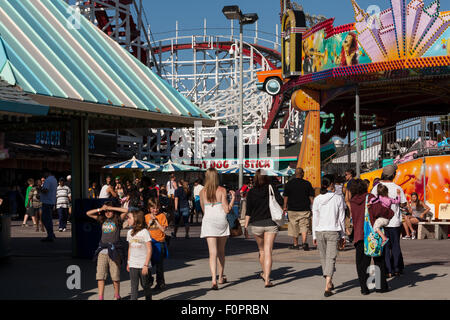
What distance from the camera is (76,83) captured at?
11836mm

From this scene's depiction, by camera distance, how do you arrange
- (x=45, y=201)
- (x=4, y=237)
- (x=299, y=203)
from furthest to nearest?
1. (x=45, y=201)
2. (x=299, y=203)
3. (x=4, y=237)

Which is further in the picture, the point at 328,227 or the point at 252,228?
the point at 252,228

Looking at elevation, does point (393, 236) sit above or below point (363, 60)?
below

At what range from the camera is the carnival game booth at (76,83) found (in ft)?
35.8

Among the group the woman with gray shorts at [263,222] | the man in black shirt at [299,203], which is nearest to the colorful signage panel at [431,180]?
the man in black shirt at [299,203]

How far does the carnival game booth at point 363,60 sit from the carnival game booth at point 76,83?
30.3 ft

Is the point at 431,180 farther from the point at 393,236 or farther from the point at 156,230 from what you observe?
the point at 156,230

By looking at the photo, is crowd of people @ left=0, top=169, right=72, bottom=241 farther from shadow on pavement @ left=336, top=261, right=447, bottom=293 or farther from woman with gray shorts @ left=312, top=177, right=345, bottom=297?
shadow on pavement @ left=336, top=261, right=447, bottom=293

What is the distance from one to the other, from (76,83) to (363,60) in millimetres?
15464

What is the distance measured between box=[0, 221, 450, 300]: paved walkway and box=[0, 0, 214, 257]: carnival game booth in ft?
6.01

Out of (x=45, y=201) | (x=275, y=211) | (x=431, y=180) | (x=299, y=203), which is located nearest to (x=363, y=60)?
(x=431, y=180)

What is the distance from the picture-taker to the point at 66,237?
1848 centimetres
